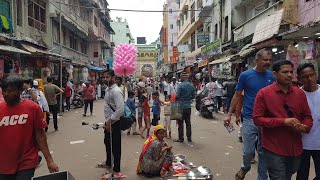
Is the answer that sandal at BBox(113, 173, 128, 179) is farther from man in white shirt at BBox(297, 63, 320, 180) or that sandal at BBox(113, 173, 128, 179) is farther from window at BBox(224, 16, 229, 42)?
window at BBox(224, 16, 229, 42)

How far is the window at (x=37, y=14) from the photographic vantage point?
60.5 ft

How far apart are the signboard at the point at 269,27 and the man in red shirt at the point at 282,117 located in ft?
27.3

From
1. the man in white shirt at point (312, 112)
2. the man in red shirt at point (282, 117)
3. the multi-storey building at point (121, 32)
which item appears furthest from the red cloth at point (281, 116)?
the multi-storey building at point (121, 32)

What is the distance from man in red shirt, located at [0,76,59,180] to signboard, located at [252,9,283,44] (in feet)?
31.5

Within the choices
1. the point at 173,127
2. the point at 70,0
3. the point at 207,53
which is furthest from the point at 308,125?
the point at 70,0

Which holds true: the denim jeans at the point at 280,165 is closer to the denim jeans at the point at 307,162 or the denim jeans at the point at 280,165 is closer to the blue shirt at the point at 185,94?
the denim jeans at the point at 307,162

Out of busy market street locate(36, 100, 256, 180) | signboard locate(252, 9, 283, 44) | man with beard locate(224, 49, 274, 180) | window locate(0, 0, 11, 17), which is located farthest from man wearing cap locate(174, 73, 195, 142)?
window locate(0, 0, 11, 17)

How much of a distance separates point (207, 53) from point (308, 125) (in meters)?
21.8

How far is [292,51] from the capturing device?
→ 10297 millimetres

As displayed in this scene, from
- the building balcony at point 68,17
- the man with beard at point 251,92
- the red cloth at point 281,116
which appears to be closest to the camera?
the red cloth at point 281,116

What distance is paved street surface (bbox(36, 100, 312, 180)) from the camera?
6.54 metres

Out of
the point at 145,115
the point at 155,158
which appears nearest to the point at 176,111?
the point at 145,115

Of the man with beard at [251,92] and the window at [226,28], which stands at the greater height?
the window at [226,28]

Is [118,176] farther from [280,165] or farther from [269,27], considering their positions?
[269,27]
